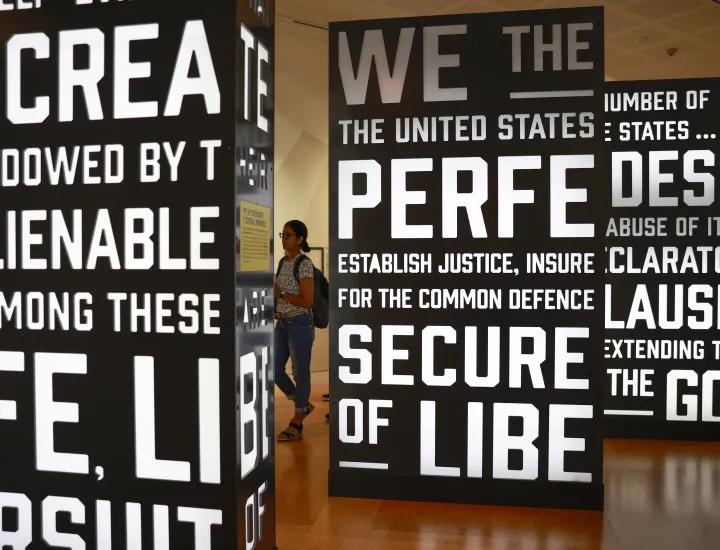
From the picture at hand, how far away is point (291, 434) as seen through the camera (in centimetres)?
519

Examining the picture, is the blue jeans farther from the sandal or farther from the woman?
the sandal

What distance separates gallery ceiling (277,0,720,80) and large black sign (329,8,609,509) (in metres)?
3.35

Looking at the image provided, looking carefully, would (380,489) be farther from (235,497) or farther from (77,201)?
(77,201)

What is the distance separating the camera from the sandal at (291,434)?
16.9 ft

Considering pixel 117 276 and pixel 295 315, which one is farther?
pixel 295 315

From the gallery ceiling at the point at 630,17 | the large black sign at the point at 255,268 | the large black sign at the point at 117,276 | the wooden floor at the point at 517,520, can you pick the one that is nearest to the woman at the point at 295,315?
the wooden floor at the point at 517,520

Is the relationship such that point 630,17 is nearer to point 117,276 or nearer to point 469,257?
point 469,257

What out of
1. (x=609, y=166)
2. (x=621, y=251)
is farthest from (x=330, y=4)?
(x=621, y=251)

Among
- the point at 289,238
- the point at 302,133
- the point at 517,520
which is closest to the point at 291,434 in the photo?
the point at 289,238

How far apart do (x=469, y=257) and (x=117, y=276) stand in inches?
80.0

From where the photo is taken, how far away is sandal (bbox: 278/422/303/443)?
515cm

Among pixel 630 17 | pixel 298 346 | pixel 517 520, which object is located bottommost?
pixel 517 520

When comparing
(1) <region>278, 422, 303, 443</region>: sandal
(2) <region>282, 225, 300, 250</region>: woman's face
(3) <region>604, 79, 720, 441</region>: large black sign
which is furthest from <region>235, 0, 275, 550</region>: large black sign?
(3) <region>604, 79, 720, 441</region>: large black sign

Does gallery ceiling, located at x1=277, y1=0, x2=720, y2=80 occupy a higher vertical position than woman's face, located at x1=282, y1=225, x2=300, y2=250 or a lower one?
higher
